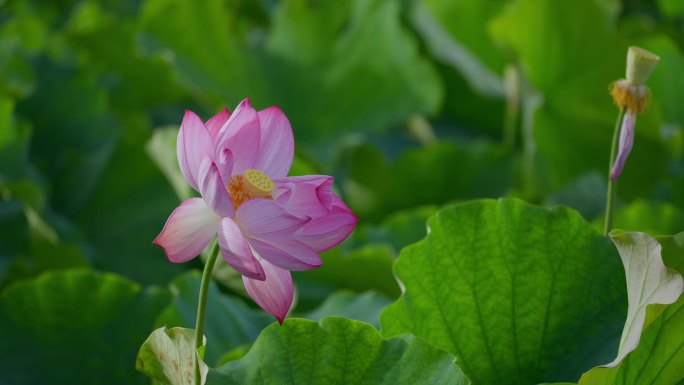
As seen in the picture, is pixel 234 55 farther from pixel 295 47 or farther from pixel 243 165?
pixel 243 165

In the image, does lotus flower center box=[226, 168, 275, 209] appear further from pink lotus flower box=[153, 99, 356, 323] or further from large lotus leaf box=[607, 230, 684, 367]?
large lotus leaf box=[607, 230, 684, 367]

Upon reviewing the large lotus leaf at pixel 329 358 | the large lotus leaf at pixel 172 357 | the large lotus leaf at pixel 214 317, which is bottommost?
the large lotus leaf at pixel 214 317

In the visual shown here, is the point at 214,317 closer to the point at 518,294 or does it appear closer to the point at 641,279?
the point at 518,294

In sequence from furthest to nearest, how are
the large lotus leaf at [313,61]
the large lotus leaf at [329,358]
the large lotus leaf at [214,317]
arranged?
the large lotus leaf at [313,61] < the large lotus leaf at [214,317] < the large lotus leaf at [329,358]

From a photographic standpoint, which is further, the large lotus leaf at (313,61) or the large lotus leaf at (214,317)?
the large lotus leaf at (313,61)

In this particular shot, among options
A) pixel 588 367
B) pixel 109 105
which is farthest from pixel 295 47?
pixel 588 367

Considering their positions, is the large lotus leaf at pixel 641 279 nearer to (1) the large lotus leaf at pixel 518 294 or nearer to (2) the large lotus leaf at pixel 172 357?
(1) the large lotus leaf at pixel 518 294

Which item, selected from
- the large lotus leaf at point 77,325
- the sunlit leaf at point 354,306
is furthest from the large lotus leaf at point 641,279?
the large lotus leaf at point 77,325
